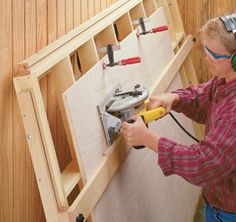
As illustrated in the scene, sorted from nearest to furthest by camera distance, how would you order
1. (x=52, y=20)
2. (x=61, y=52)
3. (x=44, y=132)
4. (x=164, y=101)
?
(x=44, y=132), (x=61, y=52), (x=52, y=20), (x=164, y=101)

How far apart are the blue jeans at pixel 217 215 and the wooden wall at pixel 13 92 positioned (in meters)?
0.62

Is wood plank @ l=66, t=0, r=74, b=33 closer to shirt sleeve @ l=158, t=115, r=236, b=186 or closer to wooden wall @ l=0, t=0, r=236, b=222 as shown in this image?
wooden wall @ l=0, t=0, r=236, b=222

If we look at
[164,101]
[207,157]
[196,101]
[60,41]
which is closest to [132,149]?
[164,101]

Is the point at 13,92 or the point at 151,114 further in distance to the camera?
the point at 151,114

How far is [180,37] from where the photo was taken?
2.79 meters

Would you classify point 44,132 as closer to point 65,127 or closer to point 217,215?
point 65,127

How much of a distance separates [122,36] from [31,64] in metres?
0.92

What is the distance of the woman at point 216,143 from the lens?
Answer: 1.27 metres

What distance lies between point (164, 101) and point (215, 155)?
0.42 m

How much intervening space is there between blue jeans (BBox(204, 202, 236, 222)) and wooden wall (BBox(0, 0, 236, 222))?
620mm

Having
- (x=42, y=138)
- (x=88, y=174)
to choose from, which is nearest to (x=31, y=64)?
(x=42, y=138)

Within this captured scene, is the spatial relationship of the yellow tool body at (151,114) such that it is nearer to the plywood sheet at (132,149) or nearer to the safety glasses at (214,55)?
the plywood sheet at (132,149)

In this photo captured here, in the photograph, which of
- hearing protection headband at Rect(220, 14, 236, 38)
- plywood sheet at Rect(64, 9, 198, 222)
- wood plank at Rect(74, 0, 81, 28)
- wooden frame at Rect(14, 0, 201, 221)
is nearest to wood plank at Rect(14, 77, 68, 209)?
wooden frame at Rect(14, 0, 201, 221)

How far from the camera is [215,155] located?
1.27 metres
